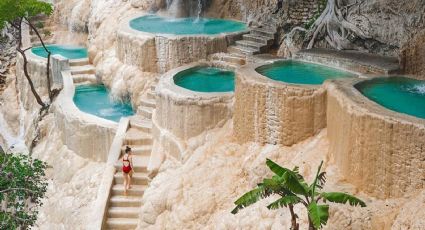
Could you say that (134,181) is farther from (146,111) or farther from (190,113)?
(146,111)

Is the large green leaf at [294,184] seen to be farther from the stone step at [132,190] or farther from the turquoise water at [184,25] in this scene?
the turquoise water at [184,25]

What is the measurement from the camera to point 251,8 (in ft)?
79.0

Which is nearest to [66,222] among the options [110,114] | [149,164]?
[149,164]

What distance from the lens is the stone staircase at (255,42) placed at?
21.0 metres

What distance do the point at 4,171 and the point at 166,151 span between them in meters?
5.02

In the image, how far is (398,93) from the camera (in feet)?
48.0

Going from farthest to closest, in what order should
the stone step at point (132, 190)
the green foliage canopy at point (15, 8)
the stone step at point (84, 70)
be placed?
the stone step at point (84, 70), the green foliage canopy at point (15, 8), the stone step at point (132, 190)

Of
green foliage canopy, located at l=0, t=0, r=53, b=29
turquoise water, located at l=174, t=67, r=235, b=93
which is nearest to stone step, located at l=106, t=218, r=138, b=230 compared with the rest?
turquoise water, located at l=174, t=67, r=235, b=93

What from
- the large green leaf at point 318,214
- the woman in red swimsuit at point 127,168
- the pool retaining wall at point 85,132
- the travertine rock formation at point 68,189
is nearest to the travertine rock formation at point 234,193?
the woman in red swimsuit at point 127,168

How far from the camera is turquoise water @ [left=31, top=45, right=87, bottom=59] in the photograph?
91.3 feet

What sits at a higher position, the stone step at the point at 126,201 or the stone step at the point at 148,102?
the stone step at the point at 148,102

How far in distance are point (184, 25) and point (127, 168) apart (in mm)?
9096

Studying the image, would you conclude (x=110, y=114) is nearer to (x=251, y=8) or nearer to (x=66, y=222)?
(x=66, y=222)

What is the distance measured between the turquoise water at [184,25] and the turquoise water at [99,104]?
8.50ft
